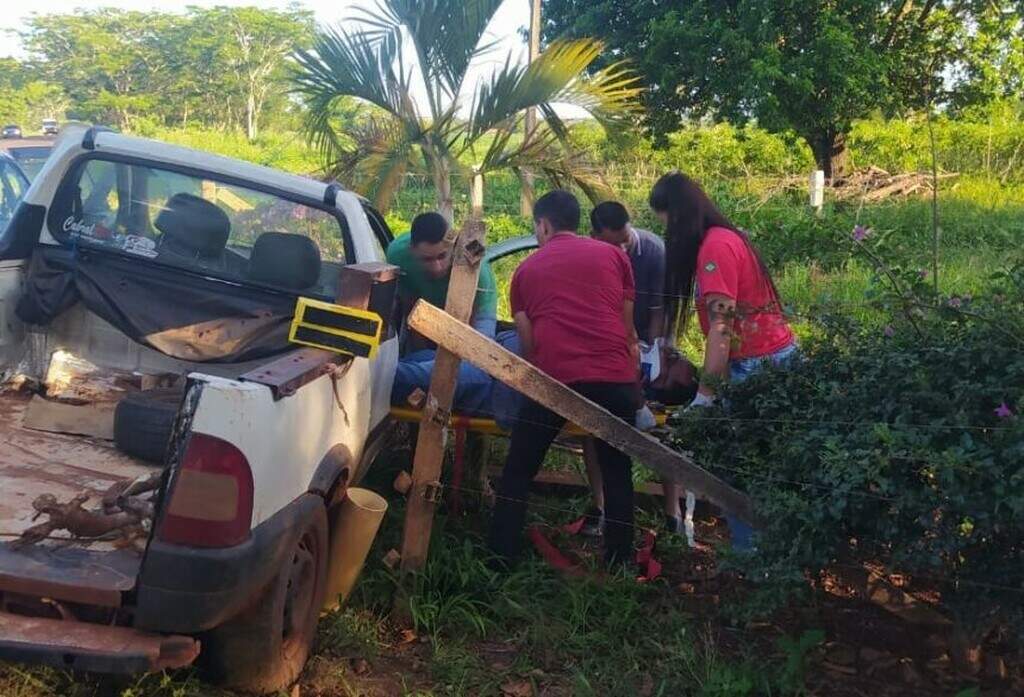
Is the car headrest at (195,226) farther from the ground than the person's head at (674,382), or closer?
farther from the ground

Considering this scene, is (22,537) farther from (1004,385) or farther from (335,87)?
(335,87)

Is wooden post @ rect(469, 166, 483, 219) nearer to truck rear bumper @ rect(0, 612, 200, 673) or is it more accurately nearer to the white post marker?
truck rear bumper @ rect(0, 612, 200, 673)

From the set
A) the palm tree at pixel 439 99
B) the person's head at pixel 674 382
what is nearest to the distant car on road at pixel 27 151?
the palm tree at pixel 439 99

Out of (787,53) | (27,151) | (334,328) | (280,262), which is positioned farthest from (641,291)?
(27,151)

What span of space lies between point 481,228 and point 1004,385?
1.91 metres

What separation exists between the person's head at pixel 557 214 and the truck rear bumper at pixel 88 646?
99.8 inches

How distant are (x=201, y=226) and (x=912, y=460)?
10.1ft

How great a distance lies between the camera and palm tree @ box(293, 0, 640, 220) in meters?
8.04

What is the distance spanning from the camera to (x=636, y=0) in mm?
17125

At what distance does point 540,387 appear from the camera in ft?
12.9

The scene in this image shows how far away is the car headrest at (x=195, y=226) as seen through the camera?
4.55 metres

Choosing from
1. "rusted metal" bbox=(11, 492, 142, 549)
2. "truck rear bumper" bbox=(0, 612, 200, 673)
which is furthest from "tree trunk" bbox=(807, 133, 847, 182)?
"truck rear bumper" bbox=(0, 612, 200, 673)

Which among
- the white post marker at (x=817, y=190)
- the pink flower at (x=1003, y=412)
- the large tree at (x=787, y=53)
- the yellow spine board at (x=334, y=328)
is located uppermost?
the large tree at (x=787, y=53)

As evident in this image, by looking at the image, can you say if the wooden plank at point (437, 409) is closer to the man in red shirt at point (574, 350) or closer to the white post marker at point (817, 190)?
the man in red shirt at point (574, 350)
